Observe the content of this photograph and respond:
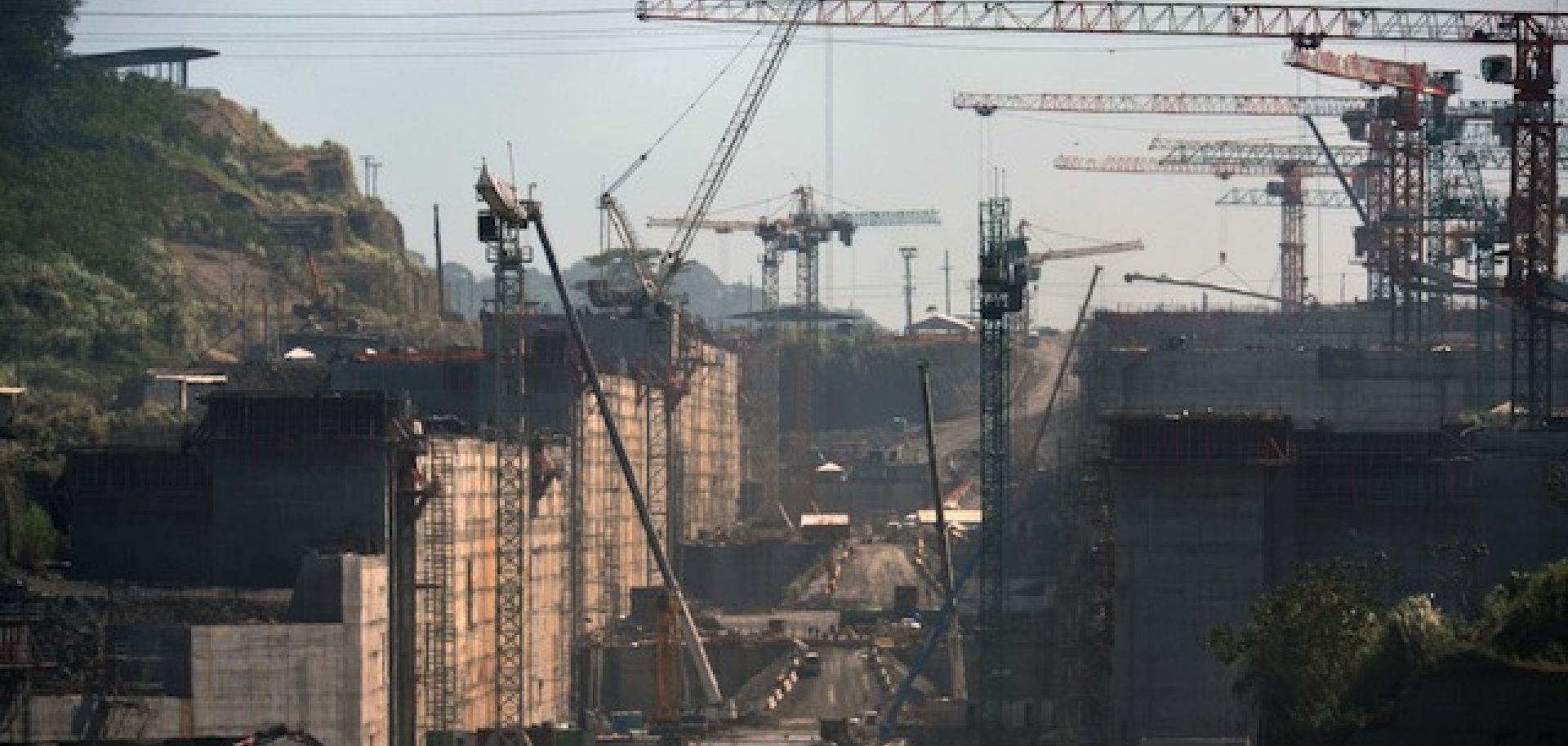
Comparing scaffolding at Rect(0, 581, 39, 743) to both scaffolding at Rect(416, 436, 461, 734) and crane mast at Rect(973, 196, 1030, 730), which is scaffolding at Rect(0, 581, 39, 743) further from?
crane mast at Rect(973, 196, 1030, 730)

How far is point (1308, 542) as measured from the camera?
544 ft

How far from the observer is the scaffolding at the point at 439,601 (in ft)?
534

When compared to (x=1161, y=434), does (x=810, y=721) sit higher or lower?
lower

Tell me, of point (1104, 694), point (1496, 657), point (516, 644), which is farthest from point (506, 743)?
point (1496, 657)

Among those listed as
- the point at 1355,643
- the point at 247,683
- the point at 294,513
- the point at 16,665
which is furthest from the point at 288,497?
the point at 1355,643

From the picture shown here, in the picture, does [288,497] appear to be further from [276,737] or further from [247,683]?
[276,737]

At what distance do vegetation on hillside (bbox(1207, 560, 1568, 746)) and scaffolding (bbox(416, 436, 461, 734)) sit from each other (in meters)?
33.5

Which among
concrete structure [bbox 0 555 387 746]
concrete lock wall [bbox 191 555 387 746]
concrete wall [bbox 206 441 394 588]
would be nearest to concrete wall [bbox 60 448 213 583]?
concrete wall [bbox 206 441 394 588]

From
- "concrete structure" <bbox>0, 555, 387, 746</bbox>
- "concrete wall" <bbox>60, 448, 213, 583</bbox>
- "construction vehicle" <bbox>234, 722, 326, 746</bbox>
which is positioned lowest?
"construction vehicle" <bbox>234, 722, 326, 746</bbox>

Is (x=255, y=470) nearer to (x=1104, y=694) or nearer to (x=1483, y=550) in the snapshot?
(x=1104, y=694)

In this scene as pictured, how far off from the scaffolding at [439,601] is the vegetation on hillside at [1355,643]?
110ft

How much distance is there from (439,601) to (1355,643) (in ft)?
146

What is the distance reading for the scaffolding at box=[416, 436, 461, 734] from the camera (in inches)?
6412

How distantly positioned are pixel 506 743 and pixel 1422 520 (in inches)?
1603
